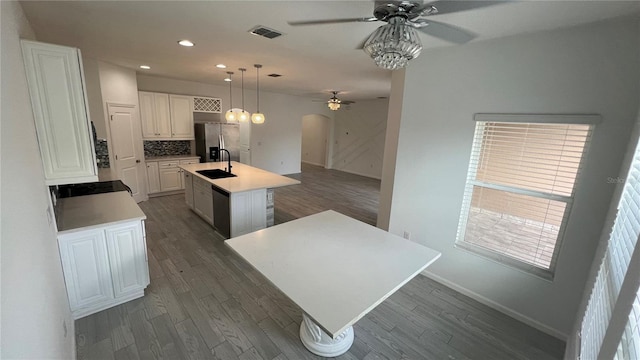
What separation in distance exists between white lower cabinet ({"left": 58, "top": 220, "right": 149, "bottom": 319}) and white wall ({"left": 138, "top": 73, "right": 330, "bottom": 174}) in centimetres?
454

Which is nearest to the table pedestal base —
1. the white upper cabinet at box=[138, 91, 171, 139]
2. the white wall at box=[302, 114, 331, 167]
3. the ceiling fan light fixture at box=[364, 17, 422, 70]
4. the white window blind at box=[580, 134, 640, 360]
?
the white window blind at box=[580, 134, 640, 360]

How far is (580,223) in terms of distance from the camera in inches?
79.7

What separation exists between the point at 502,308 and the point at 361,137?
680cm

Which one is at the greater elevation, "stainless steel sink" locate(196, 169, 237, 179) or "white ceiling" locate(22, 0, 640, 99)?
"white ceiling" locate(22, 0, 640, 99)

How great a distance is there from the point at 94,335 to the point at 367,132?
7852mm

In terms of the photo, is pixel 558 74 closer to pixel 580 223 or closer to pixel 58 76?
pixel 580 223

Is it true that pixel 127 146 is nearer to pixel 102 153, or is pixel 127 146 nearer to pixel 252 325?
pixel 102 153

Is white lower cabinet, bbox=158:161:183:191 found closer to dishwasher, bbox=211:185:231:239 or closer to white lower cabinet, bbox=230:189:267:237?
dishwasher, bbox=211:185:231:239

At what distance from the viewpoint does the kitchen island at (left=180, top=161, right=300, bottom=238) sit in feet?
11.5

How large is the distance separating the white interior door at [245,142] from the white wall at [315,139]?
134 inches

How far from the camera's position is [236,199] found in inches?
138

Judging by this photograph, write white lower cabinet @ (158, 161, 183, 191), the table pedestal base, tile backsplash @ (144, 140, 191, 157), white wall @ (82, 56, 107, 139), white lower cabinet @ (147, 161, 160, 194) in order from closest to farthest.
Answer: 1. the table pedestal base
2. white wall @ (82, 56, 107, 139)
3. white lower cabinet @ (147, 161, 160, 194)
4. white lower cabinet @ (158, 161, 183, 191)
5. tile backsplash @ (144, 140, 191, 157)

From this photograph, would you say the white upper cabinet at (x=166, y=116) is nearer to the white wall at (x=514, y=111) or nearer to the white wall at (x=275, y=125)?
the white wall at (x=275, y=125)

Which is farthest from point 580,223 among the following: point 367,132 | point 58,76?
point 367,132
